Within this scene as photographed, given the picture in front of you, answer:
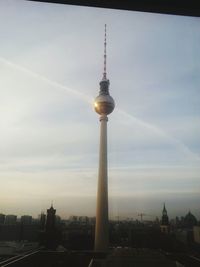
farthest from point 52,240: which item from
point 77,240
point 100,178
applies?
point 100,178

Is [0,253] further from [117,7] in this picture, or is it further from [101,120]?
[101,120]

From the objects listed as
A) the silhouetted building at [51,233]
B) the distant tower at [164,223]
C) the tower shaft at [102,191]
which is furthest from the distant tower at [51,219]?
the distant tower at [164,223]

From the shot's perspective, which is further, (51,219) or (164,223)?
(164,223)

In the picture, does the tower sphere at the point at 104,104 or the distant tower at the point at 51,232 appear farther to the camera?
the tower sphere at the point at 104,104

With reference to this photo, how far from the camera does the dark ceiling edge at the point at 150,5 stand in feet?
3.46

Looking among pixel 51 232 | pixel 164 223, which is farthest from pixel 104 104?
pixel 164 223

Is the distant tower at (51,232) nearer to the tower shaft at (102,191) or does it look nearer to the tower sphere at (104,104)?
the tower shaft at (102,191)

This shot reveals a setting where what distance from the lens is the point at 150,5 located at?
1.07 meters

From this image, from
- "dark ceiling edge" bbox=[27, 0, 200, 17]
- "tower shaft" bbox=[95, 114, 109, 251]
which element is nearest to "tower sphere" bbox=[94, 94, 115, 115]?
"tower shaft" bbox=[95, 114, 109, 251]

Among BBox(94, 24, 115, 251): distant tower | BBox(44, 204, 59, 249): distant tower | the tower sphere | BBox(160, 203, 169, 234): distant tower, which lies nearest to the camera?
BBox(44, 204, 59, 249): distant tower

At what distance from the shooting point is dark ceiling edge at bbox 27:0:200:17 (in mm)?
1055

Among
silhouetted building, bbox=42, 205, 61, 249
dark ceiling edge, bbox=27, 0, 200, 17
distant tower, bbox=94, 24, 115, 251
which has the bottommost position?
silhouetted building, bbox=42, 205, 61, 249

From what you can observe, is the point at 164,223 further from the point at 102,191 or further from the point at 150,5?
the point at 150,5

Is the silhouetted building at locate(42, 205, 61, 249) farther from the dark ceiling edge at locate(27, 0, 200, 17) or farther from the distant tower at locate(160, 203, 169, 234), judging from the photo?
the dark ceiling edge at locate(27, 0, 200, 17)
